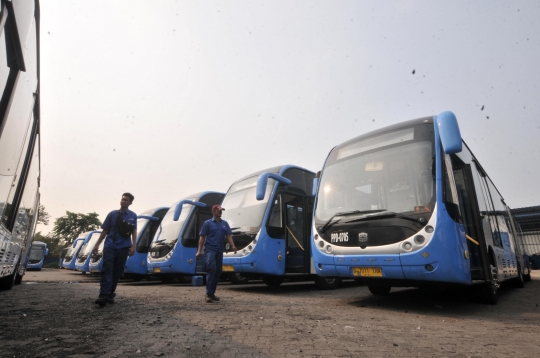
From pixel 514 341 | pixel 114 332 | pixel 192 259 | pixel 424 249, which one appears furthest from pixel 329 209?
pixel 192 259

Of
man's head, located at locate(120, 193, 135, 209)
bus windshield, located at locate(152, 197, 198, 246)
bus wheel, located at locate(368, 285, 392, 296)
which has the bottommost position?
bus wheel, located at locate(368, 285, 392, 296)

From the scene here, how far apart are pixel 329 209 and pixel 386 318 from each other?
85.3 inches

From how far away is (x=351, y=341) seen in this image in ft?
10.8

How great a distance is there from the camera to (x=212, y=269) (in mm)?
6168

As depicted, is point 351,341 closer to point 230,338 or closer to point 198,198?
point 230,338

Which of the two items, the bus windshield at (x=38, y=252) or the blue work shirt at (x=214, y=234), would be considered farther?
the bus windshield at (x=38, y=252)

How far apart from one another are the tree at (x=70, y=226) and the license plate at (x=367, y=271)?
61.8 meters

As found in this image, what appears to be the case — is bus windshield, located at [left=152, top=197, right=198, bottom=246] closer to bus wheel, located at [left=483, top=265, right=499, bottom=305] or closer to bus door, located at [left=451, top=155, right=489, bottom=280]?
bus door, located at [left=451, top=155, right=489, bottom=280]

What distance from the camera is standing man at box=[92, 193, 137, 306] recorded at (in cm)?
549

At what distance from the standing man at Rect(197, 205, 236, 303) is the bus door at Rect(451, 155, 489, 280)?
4.07 meters

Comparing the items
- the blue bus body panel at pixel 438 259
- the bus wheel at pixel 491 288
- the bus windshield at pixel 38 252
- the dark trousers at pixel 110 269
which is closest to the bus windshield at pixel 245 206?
the dark trousers at pixel 110 269

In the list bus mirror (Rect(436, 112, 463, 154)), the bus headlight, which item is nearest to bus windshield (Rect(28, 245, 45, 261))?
the bus headlight

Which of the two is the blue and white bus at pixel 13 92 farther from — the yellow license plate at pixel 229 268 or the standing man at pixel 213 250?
the yellow license plate at pixel 229 268

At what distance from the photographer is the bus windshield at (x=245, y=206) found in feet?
28.3
